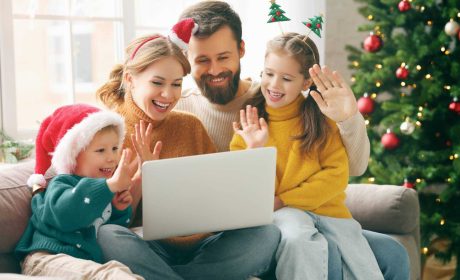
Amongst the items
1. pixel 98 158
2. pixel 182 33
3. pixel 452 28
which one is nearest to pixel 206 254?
pixel 98 158

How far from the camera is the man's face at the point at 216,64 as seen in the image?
2.33m

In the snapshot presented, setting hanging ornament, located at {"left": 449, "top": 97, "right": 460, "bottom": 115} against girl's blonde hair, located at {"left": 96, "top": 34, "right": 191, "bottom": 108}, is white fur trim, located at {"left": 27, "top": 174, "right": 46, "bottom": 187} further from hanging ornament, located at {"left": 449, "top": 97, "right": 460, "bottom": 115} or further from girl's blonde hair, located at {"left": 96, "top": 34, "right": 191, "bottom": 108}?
hanging ornament, located at {"left": 449, "top": 97, "right": 460, "bottom": 115}

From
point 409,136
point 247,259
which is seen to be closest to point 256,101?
point 247,259

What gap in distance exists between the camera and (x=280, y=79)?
2.17 metres

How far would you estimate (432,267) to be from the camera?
11.3ft

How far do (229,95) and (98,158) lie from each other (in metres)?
0.72

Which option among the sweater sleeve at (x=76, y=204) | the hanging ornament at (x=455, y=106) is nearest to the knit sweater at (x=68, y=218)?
the sweater sleeve at (x=76, y=204)

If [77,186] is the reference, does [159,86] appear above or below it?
above

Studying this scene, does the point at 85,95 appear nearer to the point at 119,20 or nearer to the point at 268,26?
the point at 119,20

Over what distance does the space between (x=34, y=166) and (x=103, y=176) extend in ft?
1.08

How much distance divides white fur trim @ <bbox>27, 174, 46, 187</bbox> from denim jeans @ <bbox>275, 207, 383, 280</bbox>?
0.74 metres

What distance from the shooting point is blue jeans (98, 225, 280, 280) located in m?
1.78

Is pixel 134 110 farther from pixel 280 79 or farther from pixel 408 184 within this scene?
pixel 408 184

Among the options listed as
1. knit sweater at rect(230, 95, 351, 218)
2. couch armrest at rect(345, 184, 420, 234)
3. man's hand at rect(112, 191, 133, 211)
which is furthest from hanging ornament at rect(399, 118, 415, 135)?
man's hand at rect(112, 191, 133, 211)
